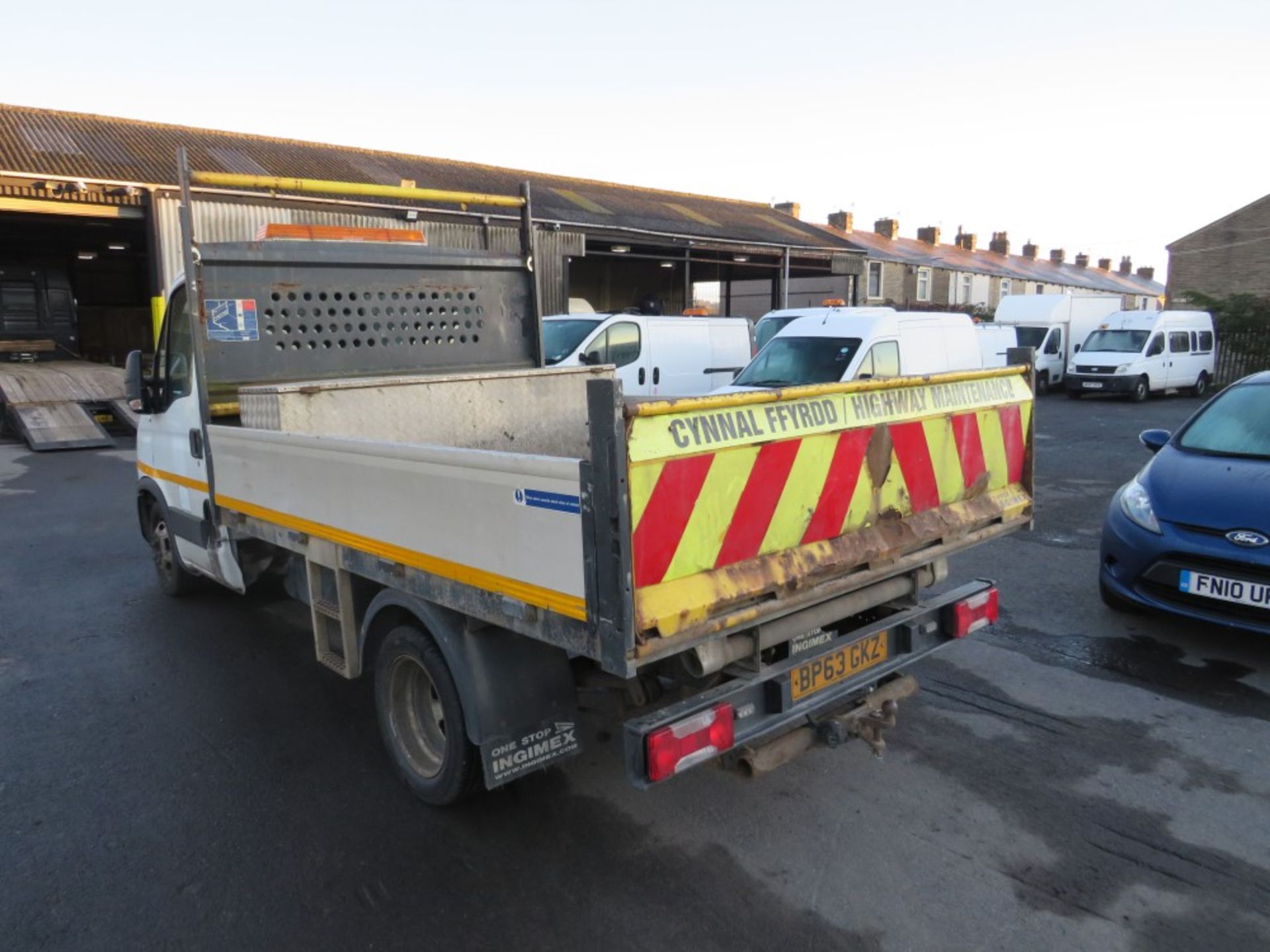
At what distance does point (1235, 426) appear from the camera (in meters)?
5.69

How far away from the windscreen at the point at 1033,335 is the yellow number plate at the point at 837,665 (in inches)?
895

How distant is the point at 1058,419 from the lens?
1778 centimetres

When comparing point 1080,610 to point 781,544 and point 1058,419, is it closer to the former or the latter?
point 781,544

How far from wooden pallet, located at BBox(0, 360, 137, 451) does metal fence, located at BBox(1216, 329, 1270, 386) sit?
28320 mm

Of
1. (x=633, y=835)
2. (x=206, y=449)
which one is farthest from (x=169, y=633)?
(x=633, y=835)

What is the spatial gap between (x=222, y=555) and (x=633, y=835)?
10.2 feet

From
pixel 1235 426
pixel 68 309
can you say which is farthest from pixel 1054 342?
pixel 68 309

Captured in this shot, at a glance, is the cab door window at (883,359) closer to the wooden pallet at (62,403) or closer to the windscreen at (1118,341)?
the wooden pallet at (62,403)

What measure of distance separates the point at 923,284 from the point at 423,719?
41.5 metres

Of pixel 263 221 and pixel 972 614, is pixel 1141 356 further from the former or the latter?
pixel 972 614

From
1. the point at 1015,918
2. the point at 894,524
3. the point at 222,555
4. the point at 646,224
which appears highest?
the point at 646,224

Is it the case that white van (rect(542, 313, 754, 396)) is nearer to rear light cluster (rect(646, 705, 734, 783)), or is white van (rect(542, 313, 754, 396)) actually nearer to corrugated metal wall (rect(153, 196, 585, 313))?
corrugated metal wall (rect(153, 196, 585, 313))

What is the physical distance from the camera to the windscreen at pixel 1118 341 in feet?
70.4

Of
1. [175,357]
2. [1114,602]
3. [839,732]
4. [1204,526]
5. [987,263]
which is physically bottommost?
[1114,602]
